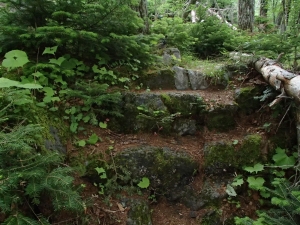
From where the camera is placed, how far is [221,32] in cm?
636

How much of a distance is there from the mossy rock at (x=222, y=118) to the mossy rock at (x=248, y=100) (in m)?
0.19

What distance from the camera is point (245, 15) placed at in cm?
818

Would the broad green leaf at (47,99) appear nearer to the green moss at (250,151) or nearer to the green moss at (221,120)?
the green moss at (221,120)

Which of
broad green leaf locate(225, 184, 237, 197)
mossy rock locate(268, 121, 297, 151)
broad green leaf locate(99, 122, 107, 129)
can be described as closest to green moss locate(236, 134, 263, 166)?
mossy rock locate(268, 121, 297, 151)

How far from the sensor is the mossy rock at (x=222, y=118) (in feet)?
13.7

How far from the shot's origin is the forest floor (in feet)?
9.71

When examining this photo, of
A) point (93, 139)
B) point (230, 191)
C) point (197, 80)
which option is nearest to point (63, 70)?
point (93, 139)

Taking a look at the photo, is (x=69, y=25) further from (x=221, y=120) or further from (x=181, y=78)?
(x=221, y=120)

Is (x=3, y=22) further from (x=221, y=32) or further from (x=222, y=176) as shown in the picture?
Answer: (x=221, y=32)

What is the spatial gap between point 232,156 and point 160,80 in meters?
2.12

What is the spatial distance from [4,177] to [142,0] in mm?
4922

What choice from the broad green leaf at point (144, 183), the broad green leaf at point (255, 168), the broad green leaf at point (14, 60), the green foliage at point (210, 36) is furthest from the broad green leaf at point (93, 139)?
the green foliage at point (210, 36)

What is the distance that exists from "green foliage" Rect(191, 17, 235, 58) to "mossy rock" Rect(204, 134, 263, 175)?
11.7 feet

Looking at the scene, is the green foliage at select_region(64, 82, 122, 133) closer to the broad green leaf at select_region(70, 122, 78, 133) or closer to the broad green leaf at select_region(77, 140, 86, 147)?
the broad green leaf at select_region(70, 122, 78, 133)
